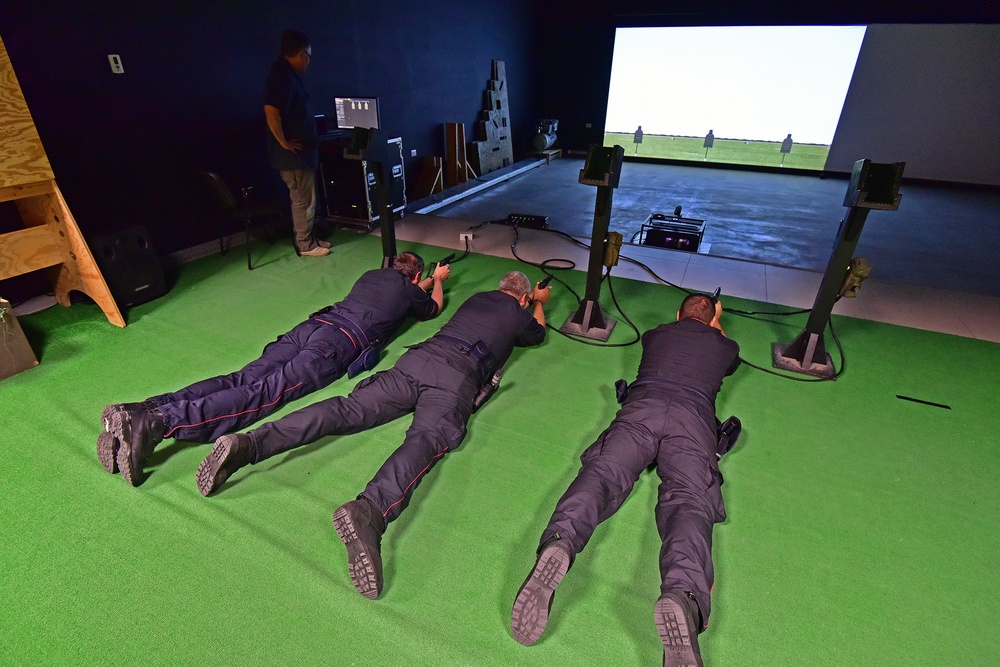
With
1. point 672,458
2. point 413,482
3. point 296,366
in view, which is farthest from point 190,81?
point 672,458

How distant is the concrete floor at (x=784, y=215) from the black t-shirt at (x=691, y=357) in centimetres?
299

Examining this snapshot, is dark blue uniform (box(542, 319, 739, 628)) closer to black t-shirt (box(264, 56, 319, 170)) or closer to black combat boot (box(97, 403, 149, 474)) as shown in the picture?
black combat boot (box(97, 403, 149, 474))

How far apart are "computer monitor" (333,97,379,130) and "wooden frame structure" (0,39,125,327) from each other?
2.89 m

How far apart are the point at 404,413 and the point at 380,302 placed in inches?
26.3

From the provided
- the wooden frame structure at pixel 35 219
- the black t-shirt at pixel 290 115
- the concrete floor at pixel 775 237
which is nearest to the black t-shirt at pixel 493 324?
the concrete floor at pixel 775 237

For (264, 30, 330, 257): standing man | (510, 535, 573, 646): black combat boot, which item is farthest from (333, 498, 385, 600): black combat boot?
(264, 30, 330, 257): standing man

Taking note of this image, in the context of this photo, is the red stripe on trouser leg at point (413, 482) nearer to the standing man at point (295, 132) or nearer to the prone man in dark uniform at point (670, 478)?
the prone man in dark uniform at point (670, 478)

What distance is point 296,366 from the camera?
234cm

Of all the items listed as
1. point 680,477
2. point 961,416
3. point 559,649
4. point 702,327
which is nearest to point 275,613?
point 559,649

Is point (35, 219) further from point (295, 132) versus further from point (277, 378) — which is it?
point (277, 378)

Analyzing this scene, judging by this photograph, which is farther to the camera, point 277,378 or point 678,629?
point 277,378

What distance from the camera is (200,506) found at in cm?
186

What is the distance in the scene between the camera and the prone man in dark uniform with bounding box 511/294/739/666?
1.42 metres

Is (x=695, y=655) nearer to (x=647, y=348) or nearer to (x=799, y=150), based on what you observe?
(x=647, y=348)
